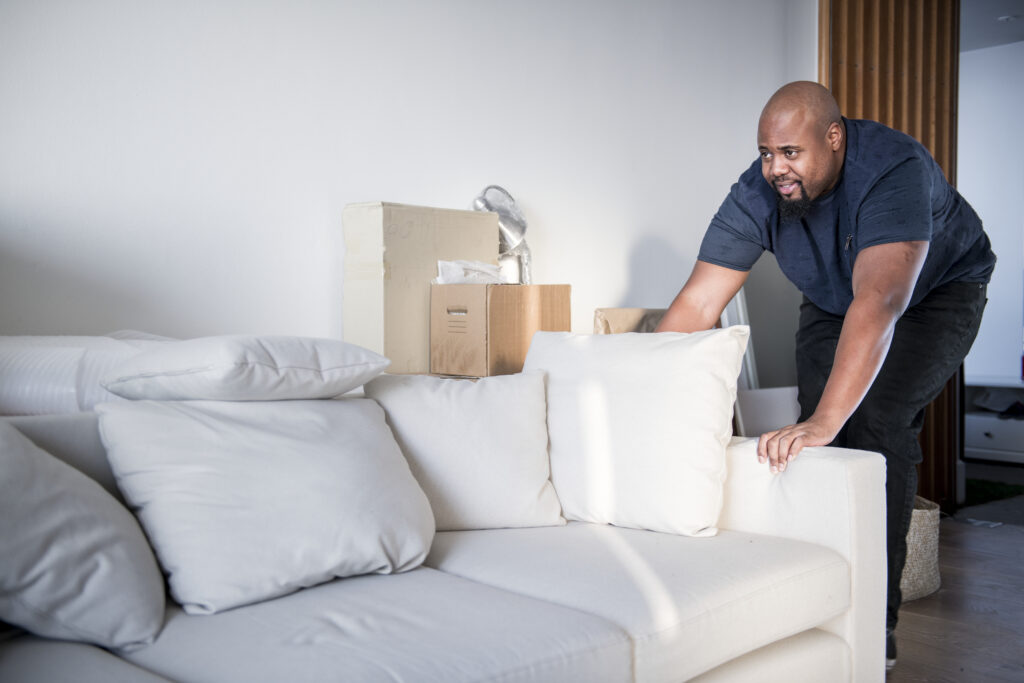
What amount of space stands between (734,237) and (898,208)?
1.57 ft

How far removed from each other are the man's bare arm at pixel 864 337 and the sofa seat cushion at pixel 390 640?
749mm

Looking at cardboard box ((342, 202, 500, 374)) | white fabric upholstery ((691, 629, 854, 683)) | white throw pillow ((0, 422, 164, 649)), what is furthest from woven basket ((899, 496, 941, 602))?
white throw pillow ((0, 422, 164, 649))

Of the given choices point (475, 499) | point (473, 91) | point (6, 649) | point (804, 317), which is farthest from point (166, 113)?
point (804, 317)

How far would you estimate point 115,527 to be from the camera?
1.25 m

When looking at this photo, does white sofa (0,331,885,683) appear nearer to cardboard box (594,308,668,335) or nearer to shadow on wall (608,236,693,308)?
cardboard box (594,308,668,335)

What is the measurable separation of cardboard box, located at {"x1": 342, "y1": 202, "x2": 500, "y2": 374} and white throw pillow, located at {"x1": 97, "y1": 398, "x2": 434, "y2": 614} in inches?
33.5

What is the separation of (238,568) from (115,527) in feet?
0.61

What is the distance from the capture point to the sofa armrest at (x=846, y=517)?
1.73m

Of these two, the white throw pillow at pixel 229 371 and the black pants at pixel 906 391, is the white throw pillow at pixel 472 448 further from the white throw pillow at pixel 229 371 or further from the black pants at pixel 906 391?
the black pants at pixel 906 391

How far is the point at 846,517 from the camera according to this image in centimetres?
173

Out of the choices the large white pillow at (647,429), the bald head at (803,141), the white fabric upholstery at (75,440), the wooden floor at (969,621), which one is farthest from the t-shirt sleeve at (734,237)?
the white fabric upholstery at (75,440)

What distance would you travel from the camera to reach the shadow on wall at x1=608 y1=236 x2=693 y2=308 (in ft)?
11.6

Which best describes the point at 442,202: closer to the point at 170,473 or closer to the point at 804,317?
the point at 804,317

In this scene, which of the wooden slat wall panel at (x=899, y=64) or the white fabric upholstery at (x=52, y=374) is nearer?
the white fabric upholstery at (x=52, y=374)
